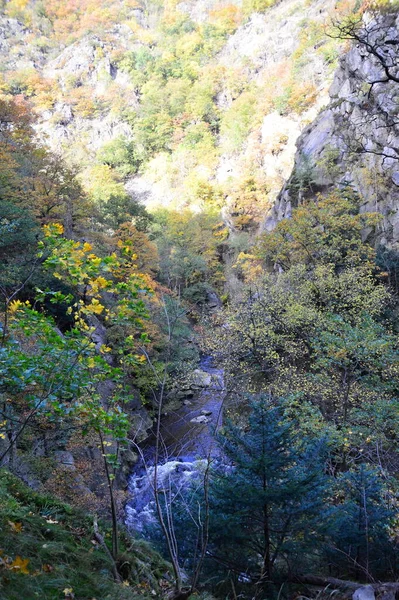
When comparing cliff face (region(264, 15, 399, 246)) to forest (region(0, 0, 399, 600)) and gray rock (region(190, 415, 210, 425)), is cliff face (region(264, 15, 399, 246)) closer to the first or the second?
forest (region(0, 0, 399, 600))

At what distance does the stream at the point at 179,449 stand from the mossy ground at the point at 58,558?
4.77 meters

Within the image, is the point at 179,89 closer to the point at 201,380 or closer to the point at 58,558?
the point at 201,380

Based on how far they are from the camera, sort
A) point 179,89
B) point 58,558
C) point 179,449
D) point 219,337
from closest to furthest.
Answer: point 58,558
point 179,449
point 219,337
point 179,89

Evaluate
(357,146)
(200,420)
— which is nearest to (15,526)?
(200,420)

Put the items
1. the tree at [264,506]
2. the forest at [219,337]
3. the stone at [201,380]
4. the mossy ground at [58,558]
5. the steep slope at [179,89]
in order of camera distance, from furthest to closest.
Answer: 1. the steep slope at [179,89]
2. the stone at [201,380]
3. the tree at [264,506]
4. the forest at [219,337]
5. the mossy ground at [58,558]

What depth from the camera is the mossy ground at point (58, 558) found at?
2.19 metres

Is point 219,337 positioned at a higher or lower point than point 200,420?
higher

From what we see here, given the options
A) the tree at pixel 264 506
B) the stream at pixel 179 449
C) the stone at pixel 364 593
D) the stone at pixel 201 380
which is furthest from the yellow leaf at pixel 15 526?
the stone at pixel 201 380

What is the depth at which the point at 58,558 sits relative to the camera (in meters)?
2.72

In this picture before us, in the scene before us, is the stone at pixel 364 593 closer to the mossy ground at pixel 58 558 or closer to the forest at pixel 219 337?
the forest at pixel 219 337

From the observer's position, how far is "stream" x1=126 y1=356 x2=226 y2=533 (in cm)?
982

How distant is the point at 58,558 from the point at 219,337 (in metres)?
12.3

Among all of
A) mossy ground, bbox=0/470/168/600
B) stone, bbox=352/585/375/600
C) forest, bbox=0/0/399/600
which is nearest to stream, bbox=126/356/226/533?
forest, bbox=0/0/399/600

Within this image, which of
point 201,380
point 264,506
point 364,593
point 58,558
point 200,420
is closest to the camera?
point 58,558
